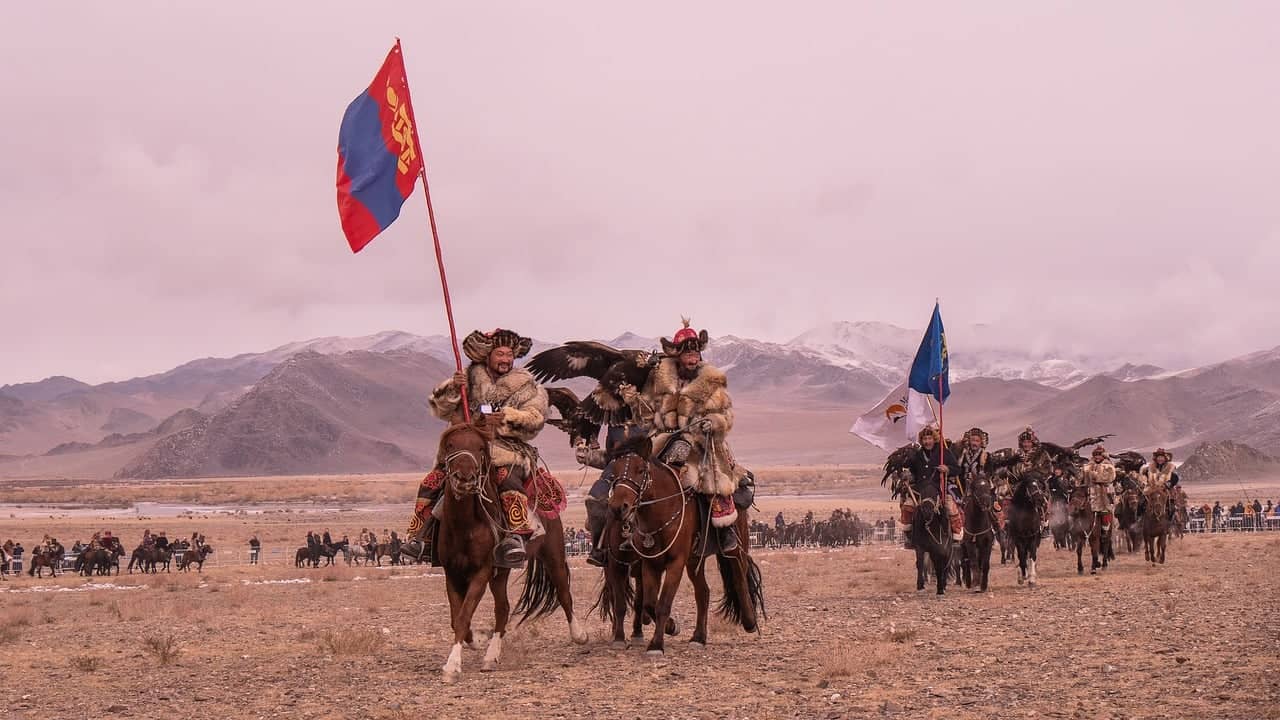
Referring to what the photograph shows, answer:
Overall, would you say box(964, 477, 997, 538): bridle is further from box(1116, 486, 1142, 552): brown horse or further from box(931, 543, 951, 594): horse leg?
box(1116, 486, 1142, 552): brown horse

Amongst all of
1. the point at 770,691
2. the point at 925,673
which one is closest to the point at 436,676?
the point at 770,691

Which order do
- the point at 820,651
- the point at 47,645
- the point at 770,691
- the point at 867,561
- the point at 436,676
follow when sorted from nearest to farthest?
the point at 770,691, the point at 436,676, the point at 820,651, the point at 47,645, the point at 867,561

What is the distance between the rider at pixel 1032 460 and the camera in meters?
23.4

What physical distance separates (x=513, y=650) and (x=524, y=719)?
357cm

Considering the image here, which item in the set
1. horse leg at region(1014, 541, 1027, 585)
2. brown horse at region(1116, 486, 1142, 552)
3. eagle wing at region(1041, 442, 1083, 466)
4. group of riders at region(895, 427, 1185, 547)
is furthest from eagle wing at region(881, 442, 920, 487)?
brown horse at region(1116, 486, 1142, 552)

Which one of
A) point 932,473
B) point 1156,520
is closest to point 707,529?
point 932,473

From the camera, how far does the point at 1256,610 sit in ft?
50.5

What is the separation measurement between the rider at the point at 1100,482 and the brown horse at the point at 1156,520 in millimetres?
1863

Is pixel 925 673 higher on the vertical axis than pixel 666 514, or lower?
lower

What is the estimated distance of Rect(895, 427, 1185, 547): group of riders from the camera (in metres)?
20.0

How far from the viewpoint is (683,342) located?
45.2 feet

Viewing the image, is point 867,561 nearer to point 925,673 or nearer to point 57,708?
point 925,673

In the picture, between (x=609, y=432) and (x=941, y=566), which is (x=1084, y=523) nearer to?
(x=941, y=566)

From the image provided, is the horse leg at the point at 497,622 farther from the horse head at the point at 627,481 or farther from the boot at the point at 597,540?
the boot at the point at 597,540
